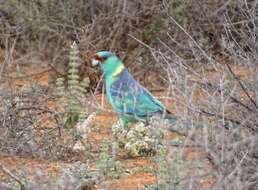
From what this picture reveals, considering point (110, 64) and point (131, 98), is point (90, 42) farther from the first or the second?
point (131, 98)

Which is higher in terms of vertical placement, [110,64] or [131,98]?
[110,64]

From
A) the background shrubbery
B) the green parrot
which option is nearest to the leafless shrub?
the background shrubbery

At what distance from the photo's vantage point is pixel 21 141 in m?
6.25

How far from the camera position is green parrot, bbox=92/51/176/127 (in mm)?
6082

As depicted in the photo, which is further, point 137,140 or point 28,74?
point 28,74

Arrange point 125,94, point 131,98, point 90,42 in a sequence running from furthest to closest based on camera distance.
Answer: point 90,42 → point 131,98 → point 125,94

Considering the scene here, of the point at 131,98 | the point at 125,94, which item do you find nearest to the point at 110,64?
the point at 131,98

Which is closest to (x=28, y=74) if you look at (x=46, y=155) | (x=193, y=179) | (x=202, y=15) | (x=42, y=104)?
(x=202, y=15)

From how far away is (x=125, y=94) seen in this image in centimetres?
607

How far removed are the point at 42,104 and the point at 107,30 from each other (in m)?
2.61

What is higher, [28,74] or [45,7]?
[45,7]

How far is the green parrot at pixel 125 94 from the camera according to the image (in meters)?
6.08

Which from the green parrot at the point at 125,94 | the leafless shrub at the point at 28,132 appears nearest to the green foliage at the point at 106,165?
the green parrot at the point at 125,94

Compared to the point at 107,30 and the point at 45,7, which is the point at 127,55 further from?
the point at 45,7
